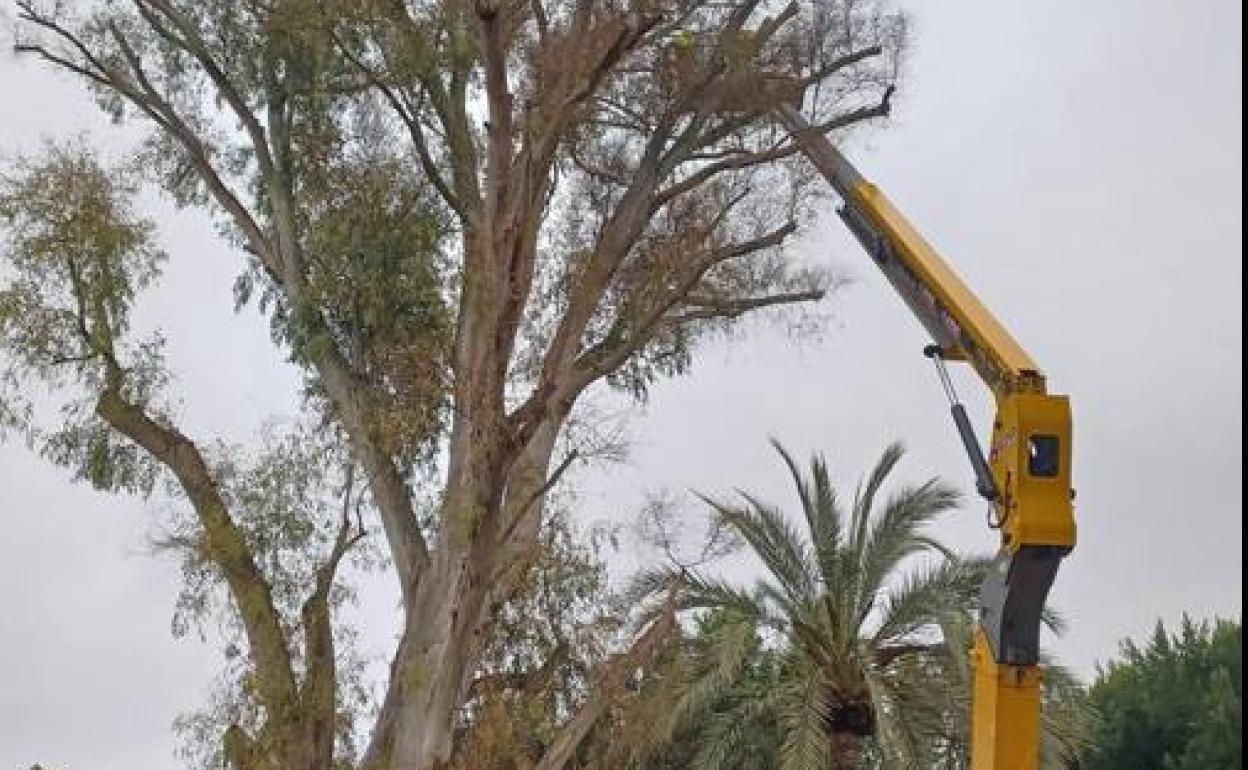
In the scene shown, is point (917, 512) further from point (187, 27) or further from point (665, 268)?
point (187, 27)

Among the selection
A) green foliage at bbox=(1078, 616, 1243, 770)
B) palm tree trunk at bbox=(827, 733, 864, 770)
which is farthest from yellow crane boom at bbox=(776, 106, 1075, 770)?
green foliage at bbox=(1078, 616, 1243, 770)

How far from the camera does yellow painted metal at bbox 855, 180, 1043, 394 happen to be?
12.2m

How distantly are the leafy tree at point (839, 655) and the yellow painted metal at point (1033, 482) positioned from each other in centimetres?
820

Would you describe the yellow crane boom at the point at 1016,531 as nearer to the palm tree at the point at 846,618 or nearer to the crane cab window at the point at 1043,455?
the crane cab window at the point at 1043,455

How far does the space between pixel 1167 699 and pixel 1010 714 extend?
1676 cm

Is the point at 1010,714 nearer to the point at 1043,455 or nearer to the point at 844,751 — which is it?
the point at 1043,455

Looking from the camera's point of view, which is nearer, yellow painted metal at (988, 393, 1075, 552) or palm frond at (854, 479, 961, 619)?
yellow painted metal at (988, 393, 1075, 552)

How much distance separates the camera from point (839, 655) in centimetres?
2080

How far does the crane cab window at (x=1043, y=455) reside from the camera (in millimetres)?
11461

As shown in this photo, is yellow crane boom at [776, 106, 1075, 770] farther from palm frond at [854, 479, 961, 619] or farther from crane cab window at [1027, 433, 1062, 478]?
palm frond at [854, 479, 961, 619]

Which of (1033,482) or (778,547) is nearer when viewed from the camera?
(1033,482)

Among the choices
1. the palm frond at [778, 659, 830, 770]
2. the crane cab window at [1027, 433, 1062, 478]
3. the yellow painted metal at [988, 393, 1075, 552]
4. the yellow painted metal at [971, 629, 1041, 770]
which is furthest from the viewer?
the palm frond at [778, 659, 830, 770]

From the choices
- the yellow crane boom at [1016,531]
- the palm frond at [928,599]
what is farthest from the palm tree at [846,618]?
the yellow crane boom at [1016,531]

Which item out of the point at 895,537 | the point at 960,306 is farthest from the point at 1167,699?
the point at 960,306
